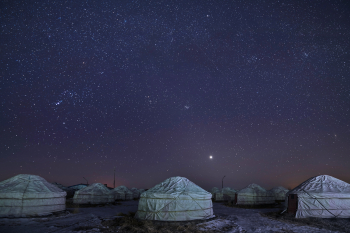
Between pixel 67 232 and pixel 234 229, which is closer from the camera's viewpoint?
pixel 67 232

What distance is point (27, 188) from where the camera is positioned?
1532 centimetres

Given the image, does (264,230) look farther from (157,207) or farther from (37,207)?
(37,207)

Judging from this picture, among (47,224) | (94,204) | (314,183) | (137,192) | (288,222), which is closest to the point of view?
(47,224)

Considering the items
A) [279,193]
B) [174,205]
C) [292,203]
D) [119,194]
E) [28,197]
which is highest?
[28,197]

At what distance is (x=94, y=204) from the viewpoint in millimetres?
24125

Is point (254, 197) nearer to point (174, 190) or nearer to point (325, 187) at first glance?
point (325, 187)

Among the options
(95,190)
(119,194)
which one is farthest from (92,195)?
(119,194)

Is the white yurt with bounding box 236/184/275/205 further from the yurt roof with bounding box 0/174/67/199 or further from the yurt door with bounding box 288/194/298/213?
the yurt roof with bounding box 0/174/67/199

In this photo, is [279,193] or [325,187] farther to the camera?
[279,193]

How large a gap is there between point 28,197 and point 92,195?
10.5 metres

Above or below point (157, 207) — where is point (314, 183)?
above

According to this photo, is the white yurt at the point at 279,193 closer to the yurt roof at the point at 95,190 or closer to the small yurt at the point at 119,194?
the small yurt at the point at 119,194

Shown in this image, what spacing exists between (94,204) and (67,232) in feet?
48.2

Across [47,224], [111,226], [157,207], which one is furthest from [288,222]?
[47,224]
